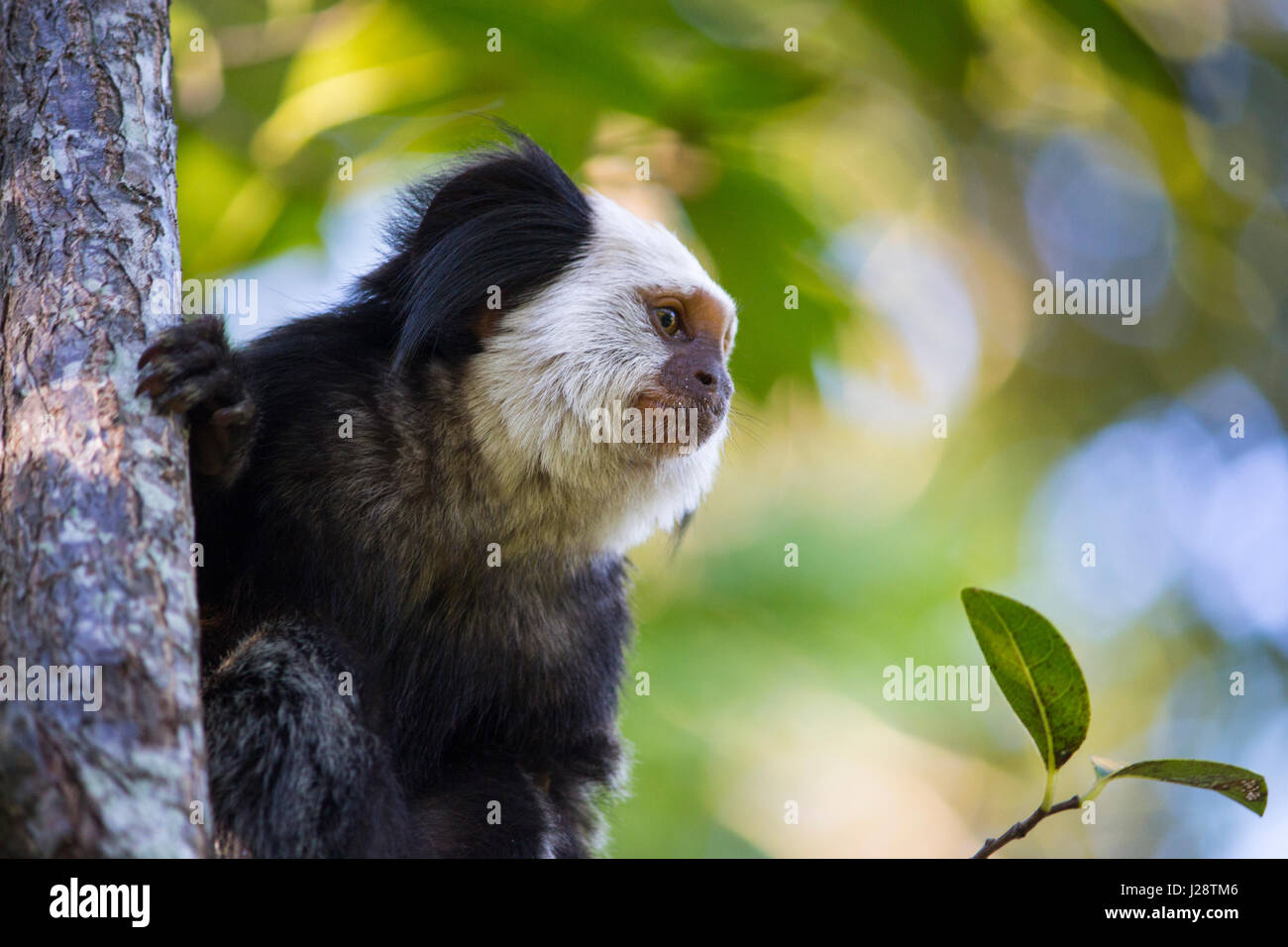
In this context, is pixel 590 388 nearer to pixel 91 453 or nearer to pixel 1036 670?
pixel 1036 670

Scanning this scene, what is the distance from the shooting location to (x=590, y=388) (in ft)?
20.1

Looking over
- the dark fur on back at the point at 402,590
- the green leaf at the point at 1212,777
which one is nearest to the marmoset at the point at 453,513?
the dark fur on back at the point at 402,590

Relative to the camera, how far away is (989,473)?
49.0ft

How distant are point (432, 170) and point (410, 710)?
2913mm

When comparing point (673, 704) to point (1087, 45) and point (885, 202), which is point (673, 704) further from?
point (1087, 45)

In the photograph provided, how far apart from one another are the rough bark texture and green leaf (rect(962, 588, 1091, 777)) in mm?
2534

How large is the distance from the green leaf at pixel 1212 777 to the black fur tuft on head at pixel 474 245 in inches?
141

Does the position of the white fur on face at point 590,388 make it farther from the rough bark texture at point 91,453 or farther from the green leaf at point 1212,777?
the green leaf at point 1212,777

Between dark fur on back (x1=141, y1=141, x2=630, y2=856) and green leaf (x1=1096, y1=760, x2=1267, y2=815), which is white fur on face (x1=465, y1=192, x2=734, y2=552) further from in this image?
green leaf (x1=1096, y1=760, x2=1267, y2=815)

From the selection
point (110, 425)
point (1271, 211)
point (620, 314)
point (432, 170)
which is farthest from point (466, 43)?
point (1271, 211)

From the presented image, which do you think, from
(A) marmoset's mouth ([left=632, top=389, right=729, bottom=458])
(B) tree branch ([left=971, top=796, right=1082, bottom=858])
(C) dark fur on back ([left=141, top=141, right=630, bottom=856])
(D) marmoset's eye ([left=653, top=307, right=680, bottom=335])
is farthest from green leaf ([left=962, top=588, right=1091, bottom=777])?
(D) marmoset's eye ([left=653, top=307, right=680, bottom=335])

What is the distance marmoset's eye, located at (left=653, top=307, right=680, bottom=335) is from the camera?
6.59 m

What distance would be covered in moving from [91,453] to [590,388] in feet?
9.64

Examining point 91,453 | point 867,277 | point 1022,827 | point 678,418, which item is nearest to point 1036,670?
point 1022,827
